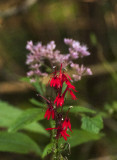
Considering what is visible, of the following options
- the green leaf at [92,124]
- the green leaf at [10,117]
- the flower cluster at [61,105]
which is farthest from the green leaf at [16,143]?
the flower cluster at [61,105]

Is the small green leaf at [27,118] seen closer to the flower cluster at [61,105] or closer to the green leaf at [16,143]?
the green leaf at [16,143]

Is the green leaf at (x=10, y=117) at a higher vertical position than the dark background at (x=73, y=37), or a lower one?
lower

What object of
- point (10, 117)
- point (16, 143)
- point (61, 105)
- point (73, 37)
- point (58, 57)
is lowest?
point (61, 105)

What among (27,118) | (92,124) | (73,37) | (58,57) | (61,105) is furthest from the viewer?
(73,37)

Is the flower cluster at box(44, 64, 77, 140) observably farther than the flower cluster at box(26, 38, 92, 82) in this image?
No

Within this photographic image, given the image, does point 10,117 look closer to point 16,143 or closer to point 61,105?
point 16,143

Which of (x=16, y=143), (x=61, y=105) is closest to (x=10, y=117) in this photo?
(x=16, y=143)

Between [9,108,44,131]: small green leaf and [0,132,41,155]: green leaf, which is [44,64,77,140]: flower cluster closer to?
[9,108,44,131]: small green leaf

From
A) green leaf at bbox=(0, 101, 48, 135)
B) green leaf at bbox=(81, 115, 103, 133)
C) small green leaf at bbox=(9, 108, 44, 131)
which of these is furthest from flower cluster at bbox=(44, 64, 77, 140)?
green leaf at bbox=(0, 101, 48, 135)
